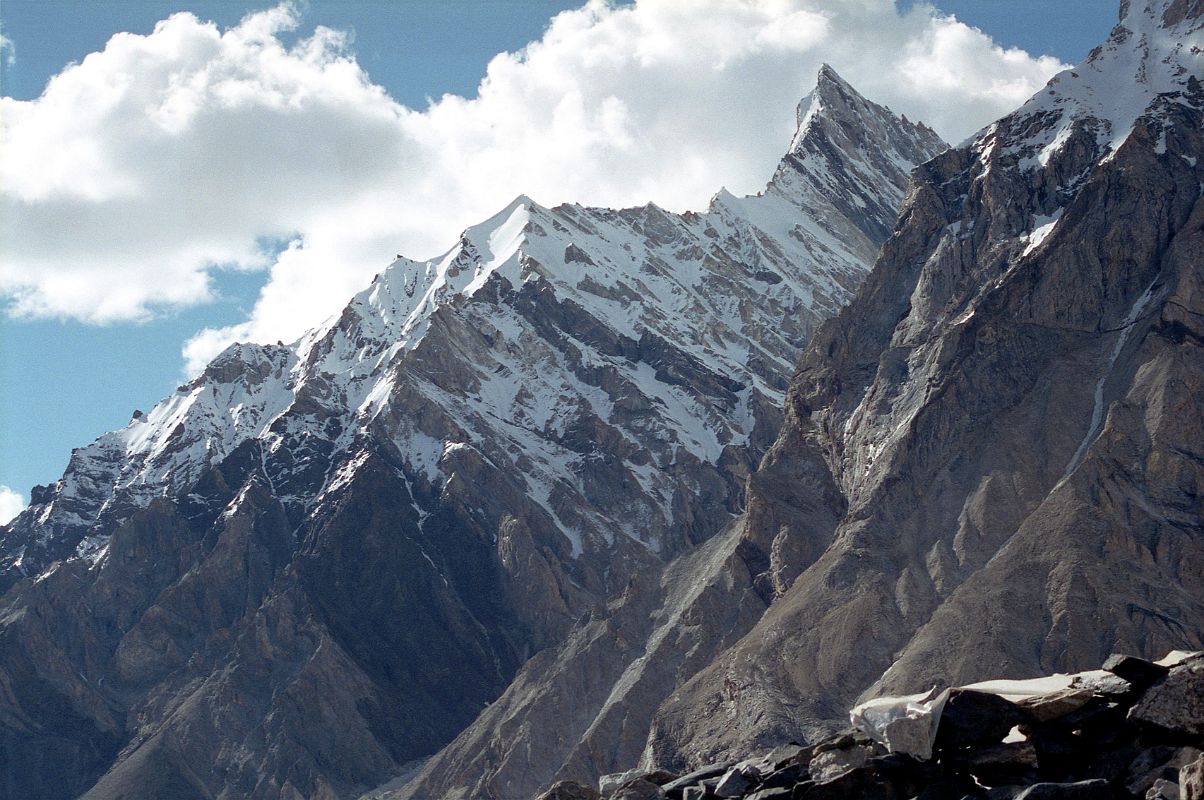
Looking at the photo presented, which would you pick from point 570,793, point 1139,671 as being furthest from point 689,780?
point 1139,671

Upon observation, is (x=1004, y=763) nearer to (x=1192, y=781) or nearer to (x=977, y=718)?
(x=977, y=718)

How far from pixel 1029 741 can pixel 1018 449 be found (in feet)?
430

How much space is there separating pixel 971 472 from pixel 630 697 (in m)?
45.6

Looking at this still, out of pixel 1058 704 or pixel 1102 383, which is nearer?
pixel 1058 704

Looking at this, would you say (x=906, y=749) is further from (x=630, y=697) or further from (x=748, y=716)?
(x=630, y=697)

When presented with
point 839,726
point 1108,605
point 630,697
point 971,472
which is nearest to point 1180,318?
point 971,472

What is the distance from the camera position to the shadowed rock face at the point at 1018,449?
470ft

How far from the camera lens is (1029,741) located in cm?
3631

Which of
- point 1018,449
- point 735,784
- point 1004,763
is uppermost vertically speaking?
point 1018,449

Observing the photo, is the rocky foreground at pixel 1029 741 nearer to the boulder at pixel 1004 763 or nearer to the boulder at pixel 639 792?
the boulder at pixel 1004 763

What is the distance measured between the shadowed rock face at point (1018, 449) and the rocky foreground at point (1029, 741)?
10078 cm

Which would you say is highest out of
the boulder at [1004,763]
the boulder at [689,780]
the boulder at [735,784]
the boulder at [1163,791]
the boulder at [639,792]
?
the boulder at [639,792]

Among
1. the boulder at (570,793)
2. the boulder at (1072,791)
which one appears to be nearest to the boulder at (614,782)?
the boulder at (570,793)

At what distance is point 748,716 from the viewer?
154 m
